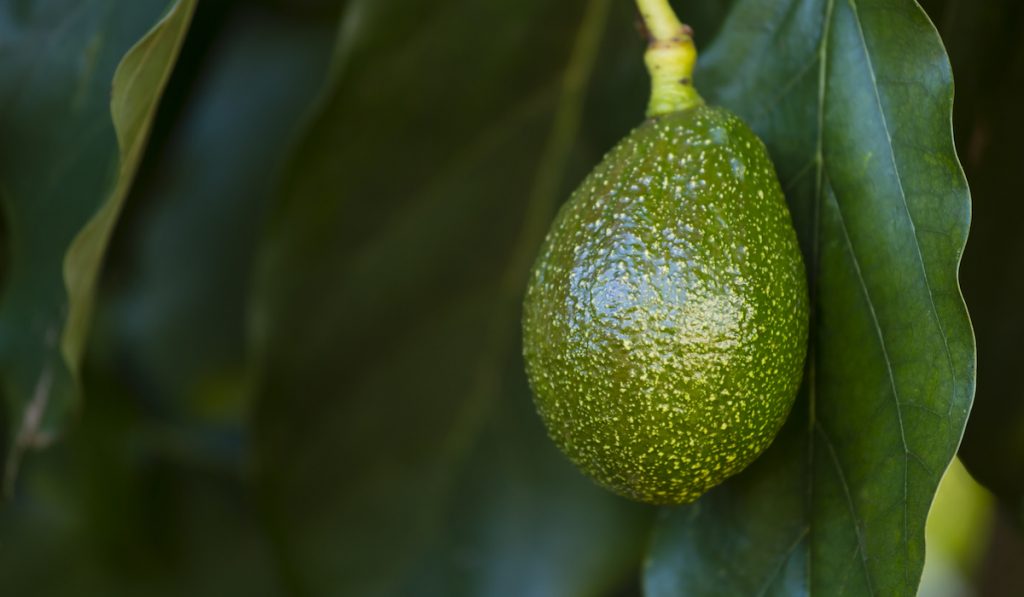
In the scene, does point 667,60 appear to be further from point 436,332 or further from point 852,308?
point 436,332

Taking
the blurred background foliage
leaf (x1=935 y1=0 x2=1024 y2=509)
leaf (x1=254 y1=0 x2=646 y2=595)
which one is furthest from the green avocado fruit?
leaf (x1=254 y1=0 x2=646 y2=595)

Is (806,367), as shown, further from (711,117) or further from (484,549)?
(484,549)

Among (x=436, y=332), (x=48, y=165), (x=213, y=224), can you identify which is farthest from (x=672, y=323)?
(x=213, y=224)

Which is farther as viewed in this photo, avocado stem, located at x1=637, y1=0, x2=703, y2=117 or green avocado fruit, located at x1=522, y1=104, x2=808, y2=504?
avocado stem, located at x1=637, y1=0, x2=703, y2=117

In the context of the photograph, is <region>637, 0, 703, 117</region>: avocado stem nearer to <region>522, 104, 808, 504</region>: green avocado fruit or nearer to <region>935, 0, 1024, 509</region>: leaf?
<region>522, 104, 808, 504</region>: green avocado fruit

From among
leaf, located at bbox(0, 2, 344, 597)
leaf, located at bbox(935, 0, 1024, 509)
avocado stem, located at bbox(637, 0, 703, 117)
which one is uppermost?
avocado stem, located at bbox(637, 0, 703, 117)

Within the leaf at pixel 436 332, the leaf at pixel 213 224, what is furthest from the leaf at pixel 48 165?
the leaf at pixel 213 224
